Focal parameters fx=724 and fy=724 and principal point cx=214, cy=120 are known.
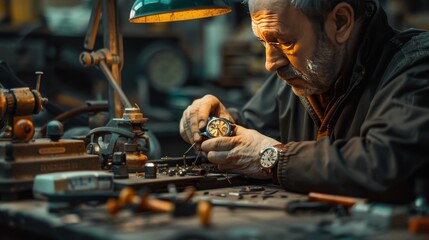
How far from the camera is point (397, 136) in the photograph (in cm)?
207

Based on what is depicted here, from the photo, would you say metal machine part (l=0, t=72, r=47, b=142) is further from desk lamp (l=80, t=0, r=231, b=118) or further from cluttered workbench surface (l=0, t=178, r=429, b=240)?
desk lamp (l=80, t=0, r=231, b=118)

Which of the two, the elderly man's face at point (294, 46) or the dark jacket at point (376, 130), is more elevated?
the elderly man's face at point (294, 46)

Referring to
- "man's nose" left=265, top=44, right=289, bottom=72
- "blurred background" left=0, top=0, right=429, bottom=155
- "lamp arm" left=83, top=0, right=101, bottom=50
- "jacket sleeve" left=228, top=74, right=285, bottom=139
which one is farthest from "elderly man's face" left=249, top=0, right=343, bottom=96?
"blurred background" left=0, top=0, right=429, bottom=155

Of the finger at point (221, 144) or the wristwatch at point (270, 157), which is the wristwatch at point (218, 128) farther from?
the wristwatch at point (270, 157)

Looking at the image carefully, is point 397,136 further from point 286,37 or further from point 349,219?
point 286,37

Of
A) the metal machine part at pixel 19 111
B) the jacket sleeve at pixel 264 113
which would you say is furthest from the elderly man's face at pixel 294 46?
the metal machine part at pixel 19 111

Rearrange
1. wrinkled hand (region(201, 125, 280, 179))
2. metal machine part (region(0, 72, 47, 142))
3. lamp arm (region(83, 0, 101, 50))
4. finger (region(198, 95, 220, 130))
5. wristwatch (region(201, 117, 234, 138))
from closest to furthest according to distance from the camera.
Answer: metal machine part (region(0, 72, 47, 142)), wrinkled hand (region(201, 125, 280, 179)), wristwatch (region(201, 117, 234, 138)), finger (region(198, 95, 220, 130)), lamp arm (region(83, 0, 101, 50))

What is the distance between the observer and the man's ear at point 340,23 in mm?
2520

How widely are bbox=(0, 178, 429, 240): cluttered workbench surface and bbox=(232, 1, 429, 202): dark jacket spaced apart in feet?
0.56

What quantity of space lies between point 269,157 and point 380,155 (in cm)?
44

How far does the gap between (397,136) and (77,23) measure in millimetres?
5080

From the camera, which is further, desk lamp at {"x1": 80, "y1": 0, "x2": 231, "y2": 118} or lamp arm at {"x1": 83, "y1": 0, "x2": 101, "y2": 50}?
lamp arm at {"x1": 83, "y1": 0, "x2": 101, "y2": 50}

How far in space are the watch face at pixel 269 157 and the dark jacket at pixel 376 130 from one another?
3.5 inches

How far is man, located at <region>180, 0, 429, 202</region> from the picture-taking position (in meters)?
2.06
